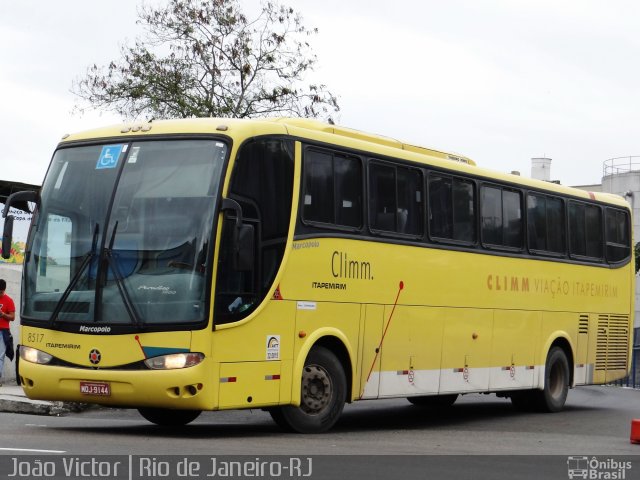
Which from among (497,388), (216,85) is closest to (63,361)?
(497,388)

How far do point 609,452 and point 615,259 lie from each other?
10100 millimetres

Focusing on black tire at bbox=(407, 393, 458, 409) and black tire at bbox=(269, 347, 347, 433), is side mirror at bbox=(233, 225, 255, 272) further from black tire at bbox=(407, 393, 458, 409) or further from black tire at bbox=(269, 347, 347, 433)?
black tire at bbox=(407, 393, 458, 409)

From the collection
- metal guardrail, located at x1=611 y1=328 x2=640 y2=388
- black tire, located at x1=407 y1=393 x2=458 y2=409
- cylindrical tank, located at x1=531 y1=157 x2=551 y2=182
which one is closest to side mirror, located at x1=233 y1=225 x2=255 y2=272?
black tire, located at x1=407 y1=393 x2=458 y2=409

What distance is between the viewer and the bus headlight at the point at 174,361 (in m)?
13.3

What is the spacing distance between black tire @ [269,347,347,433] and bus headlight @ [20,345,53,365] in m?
2.55

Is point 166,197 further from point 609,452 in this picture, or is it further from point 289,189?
point 609,452

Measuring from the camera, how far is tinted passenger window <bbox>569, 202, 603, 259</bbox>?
21.7 metres

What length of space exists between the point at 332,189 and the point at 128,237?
273 cm

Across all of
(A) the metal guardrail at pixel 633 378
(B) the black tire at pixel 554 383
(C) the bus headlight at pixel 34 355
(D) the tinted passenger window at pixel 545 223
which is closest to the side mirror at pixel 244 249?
(C) the bus headlight at pixel 34 355

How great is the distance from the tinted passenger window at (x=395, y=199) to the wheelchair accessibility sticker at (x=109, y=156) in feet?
10.8

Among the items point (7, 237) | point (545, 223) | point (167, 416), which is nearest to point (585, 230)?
point (545, 223)

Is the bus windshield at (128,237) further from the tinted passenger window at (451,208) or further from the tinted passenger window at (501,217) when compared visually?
the tinted passenger window at (501,217)
